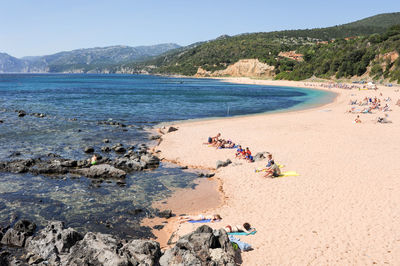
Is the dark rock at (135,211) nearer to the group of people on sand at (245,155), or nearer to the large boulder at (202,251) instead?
the large boulder at (202,251)

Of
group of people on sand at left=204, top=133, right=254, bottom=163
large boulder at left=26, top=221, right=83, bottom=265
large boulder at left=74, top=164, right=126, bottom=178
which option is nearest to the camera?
large boulder at left=26, top=221, right=83, bottom=265

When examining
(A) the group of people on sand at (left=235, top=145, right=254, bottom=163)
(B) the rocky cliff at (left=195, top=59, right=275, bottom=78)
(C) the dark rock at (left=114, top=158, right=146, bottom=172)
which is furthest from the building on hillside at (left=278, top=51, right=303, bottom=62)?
(C) the dark rock at (left=114, top=158, right=146, bottom=172)

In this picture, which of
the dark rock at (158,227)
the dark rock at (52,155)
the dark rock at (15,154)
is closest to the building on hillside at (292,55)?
the dark rock at (52,155)

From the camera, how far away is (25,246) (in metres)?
10.3

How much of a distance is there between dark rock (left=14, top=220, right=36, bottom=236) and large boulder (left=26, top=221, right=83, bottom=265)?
1.13 m

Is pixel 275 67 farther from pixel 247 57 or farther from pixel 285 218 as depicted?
pixel 285 218

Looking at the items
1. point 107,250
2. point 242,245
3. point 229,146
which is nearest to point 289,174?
point 229,146

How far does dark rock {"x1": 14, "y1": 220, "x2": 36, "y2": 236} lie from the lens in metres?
11.2

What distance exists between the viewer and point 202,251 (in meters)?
8.77

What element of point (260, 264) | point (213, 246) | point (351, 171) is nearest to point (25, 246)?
point (213, 246)

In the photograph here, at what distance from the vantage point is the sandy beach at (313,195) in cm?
984

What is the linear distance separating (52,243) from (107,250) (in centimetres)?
256

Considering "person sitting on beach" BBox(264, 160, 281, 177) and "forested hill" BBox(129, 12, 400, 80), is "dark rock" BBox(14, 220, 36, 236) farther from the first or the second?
"forested hill" BBox(129, 12, 400, 80)

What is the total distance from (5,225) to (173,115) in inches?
1254
